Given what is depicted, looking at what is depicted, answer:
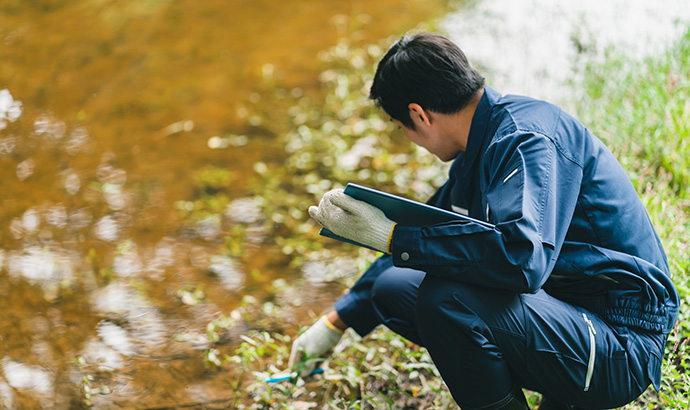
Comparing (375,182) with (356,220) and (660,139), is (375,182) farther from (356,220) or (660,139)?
(356,220)

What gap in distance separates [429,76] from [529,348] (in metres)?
0.82

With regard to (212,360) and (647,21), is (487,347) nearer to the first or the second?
(212,360)

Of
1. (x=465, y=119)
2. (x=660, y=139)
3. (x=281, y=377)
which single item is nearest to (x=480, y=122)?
(x=465, y=119)

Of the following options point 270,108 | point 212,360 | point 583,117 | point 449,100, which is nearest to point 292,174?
point 270,108

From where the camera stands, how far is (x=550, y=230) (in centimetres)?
157

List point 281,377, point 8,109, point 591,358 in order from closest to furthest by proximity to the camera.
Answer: point 591,358 → point 281,377 → point 8,109

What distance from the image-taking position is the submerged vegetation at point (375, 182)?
7.54ft

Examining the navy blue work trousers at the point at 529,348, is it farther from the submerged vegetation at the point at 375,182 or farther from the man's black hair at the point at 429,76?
the man's black hair at the point at 429,76

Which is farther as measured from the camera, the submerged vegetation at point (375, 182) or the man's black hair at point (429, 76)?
the submerged vegetation at point (375, 182)

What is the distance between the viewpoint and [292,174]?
3705 mm

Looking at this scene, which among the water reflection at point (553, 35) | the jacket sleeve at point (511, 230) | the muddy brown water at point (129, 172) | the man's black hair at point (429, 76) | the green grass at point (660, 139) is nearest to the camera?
the jacket sleeve at point (511, 230)

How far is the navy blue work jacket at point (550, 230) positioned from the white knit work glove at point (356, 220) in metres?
0.06

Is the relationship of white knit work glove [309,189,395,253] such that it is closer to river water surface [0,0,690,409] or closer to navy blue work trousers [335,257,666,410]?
navy blue work trousers [335,257,666,410]

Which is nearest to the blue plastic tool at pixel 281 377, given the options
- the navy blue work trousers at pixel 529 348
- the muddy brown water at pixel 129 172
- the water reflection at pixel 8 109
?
the muddy brown water at pixel 129 172
